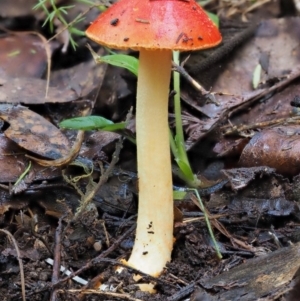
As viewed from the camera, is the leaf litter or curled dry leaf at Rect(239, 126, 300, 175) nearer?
the leaf litter

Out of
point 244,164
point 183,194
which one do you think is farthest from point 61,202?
point 244,164

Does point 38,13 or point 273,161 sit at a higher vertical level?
point 38,13

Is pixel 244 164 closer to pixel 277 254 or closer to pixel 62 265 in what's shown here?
pixel 277 254

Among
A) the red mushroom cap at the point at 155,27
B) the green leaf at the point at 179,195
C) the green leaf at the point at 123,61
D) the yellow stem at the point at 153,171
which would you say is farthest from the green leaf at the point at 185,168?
the red mushroom cap at the point at 155,27

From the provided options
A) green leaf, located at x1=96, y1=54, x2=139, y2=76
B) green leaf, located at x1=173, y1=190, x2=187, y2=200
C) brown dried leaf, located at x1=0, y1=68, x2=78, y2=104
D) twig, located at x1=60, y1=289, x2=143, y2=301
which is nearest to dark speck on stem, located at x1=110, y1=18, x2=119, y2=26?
green leaf, located at x1=96, y1=54, x2=139, y2=76

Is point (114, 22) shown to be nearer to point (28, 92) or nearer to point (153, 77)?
point (153, 77)

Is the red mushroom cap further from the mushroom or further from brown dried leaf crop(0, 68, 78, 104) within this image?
brown dried leaf crop(0, 68, 78, 104)
